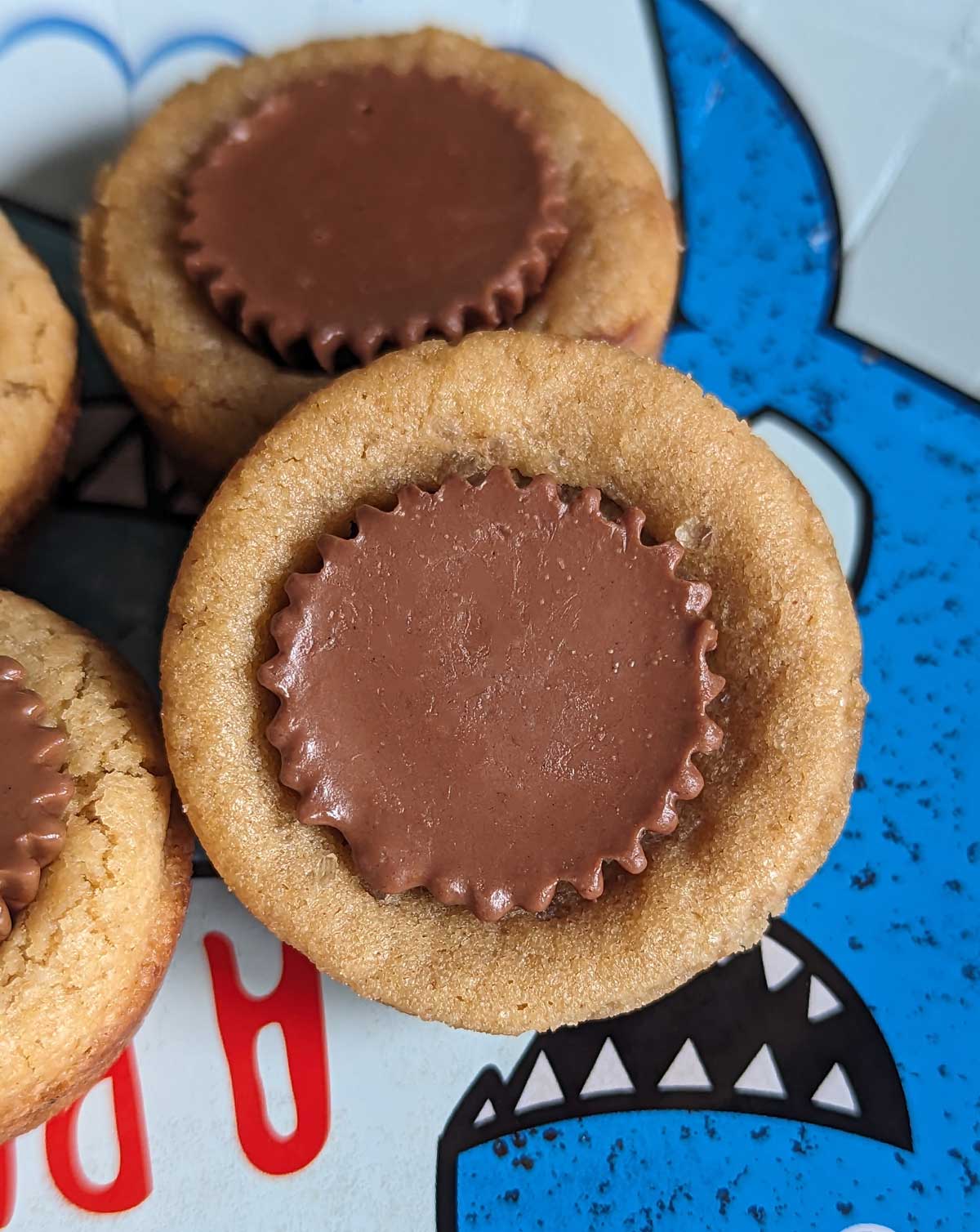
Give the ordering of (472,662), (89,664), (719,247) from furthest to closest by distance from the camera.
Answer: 1. (719,247)
2. (89,664)
3. (472,662)

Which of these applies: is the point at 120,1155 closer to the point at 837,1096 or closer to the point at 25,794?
the point at 25,794

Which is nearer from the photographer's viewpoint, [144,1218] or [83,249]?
[144,1218]

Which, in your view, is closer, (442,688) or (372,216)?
(442,688)

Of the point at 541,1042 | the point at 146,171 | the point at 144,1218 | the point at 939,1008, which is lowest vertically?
the point at 144,1218

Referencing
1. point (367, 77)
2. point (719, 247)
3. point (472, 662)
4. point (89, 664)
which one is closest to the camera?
point (472, 662)

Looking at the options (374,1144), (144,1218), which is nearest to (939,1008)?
(374,1144)

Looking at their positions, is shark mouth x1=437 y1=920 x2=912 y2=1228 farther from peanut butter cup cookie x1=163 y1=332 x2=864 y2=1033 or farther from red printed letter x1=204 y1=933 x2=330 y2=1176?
peanut butter cup cookie x1=163 y1=332 x2=864 y2=1033

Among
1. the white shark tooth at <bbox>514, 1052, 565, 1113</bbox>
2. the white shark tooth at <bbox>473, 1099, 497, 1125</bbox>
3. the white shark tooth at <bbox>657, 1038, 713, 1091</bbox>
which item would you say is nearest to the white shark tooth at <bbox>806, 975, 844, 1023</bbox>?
the white shark tooth at <bbox>657, 1038, 713, 1091</bbox>

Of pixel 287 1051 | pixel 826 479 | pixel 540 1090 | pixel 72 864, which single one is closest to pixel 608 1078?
pixel 540 1090

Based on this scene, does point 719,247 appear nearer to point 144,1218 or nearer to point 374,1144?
point 374,1144
